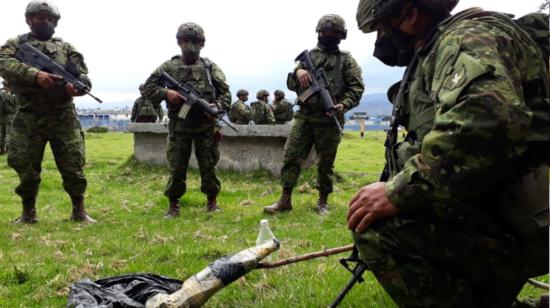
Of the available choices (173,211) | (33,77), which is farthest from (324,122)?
(33,77)

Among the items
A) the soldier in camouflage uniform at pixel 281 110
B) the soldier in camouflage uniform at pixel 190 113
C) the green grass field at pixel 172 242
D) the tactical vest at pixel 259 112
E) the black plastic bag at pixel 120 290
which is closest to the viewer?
the black plastic bag at pixel 120 290

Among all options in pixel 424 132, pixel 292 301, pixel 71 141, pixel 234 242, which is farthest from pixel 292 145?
pixel 424 132

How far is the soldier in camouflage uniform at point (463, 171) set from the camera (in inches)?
78.2

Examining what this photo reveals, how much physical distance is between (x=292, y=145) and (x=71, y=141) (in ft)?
9.62

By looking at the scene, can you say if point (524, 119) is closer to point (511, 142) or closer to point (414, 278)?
point (511, 142)

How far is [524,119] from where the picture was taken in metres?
1.94

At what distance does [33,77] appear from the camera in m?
5.88

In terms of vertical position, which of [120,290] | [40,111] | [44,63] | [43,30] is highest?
[43,30]

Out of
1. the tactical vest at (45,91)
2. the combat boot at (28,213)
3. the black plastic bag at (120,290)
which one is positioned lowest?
the combat boot at (28,213)

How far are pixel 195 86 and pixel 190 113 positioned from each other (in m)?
0.42

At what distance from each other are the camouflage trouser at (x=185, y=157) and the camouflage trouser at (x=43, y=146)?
1143mm

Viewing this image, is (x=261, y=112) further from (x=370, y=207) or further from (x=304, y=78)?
(x=370, y=207)

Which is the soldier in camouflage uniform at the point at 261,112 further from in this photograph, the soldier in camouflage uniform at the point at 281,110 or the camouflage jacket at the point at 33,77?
the camouflage jacket at the point at 33,77

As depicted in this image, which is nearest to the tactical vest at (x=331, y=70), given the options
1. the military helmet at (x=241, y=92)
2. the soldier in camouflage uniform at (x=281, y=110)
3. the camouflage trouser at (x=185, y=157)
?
the camouflage trouser at (x=185, y=157)
